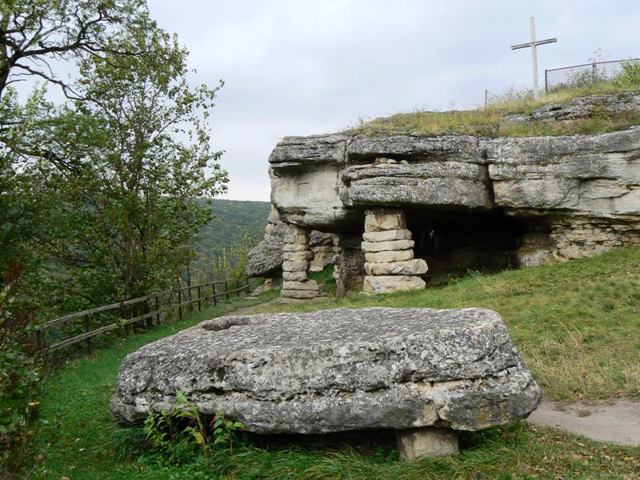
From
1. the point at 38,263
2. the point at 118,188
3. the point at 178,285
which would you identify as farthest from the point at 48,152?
the point at 178,285

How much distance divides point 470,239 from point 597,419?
586 inches

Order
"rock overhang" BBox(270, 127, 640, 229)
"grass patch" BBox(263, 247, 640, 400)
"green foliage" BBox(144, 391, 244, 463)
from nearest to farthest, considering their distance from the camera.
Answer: "green foliage" BBox(144, 391, 244, 463)
"grass patch" BBox(263, 247, 640, 400)
"rock overhang" BBox(270, 127, 640, 229)

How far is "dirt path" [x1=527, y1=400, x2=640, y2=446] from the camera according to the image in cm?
645

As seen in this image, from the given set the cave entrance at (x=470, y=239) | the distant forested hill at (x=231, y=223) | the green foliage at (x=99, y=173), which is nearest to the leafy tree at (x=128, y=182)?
the green foliage at (x=99, y=173)

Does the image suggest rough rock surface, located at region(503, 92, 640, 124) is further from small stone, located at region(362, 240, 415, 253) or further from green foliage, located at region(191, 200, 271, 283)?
green foliage, located at region(191, 200, 271, 283)

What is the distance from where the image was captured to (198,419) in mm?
5797

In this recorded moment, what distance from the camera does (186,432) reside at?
629 cm

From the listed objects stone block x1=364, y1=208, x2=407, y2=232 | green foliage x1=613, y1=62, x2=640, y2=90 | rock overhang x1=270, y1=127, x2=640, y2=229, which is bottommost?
stone block x1=364, y1=208, x2=407, y2=232

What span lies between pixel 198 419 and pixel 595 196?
13844mm

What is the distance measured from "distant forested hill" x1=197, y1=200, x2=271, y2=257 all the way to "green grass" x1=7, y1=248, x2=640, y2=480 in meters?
38.2

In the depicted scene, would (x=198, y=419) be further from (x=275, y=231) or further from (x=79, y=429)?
(x=275, y=231)

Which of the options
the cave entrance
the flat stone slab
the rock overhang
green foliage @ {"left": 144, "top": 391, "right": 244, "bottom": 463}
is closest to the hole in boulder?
the flat stone slab

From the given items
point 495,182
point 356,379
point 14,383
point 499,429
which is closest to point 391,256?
point 495,182

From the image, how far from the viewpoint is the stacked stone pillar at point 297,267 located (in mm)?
21391
